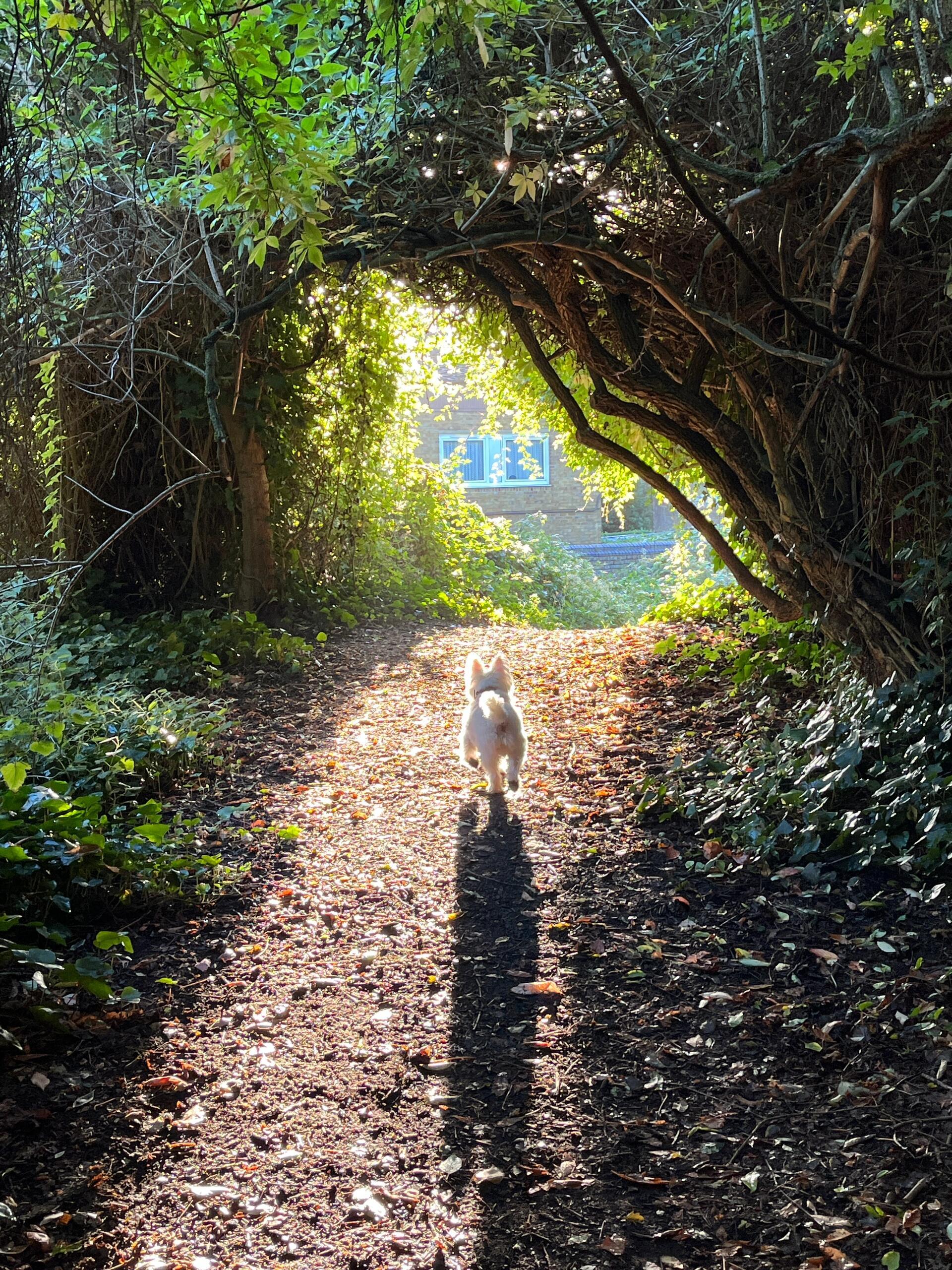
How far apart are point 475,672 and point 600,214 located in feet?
9.37

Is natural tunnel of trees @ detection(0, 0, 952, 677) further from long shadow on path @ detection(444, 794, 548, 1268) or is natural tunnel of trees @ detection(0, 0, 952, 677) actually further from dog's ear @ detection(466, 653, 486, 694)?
long shadow on path @ detection(444, 794, 548, 1268)

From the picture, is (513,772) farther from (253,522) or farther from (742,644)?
(253,522)

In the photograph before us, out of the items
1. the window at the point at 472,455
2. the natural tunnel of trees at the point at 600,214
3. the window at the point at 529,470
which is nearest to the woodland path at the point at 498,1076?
the natural tunnel of trees at the point at 600,214

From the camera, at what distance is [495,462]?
22859 mm

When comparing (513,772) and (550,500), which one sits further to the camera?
(550,500)

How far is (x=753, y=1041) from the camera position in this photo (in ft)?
11.1

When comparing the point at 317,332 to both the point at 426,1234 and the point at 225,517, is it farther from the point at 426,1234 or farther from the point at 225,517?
the point at 426,1234

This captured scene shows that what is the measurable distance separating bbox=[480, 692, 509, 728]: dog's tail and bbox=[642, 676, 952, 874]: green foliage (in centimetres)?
89

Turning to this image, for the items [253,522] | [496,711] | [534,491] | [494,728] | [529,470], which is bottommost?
[494,728]

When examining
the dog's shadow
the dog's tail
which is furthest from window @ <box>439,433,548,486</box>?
the dog's shadow

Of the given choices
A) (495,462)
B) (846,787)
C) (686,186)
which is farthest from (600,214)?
(495,462)

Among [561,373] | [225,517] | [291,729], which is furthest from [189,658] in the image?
[561,373]

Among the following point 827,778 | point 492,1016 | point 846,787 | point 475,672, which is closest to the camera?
point 492,1016

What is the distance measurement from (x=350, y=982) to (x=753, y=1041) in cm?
155
